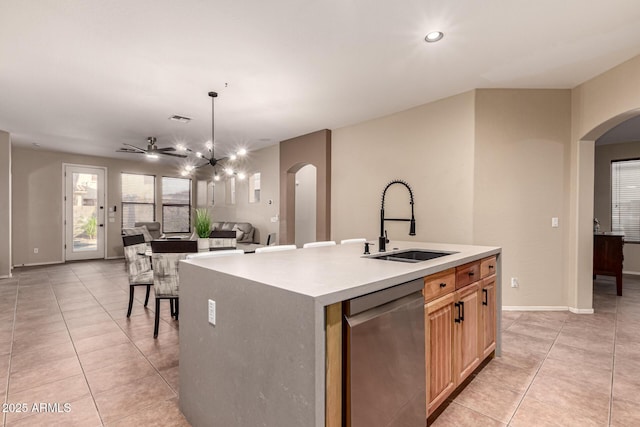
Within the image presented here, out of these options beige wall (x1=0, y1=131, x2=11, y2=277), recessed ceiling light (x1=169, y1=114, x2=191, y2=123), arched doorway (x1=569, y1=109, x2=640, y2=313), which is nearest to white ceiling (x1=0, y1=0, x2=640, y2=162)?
recessed ceiling light (x1=169, y1=114, x2=191, y2=123)

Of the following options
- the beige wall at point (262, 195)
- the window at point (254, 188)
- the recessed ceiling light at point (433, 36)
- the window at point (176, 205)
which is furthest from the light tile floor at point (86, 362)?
the window at point (176, 205)

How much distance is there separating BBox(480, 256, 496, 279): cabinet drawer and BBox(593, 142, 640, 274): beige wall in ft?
16.9

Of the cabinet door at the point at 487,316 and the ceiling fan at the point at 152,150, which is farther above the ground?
the ceiling fan at the point at 152,150

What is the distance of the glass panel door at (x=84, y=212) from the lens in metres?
7.90

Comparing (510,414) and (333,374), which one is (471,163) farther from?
(333,374)

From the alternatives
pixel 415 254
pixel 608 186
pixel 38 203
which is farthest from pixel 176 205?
pixel 608 186

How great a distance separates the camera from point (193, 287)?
1.81 metres

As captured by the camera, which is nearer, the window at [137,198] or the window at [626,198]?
the window at [626,198]

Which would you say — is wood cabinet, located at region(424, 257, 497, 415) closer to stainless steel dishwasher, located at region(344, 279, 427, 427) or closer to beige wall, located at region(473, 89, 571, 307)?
stainless steel dishwasher, located at region(344, 279, 427, 427)

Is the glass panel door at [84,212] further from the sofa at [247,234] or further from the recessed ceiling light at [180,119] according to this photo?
the recessed ceiling light at [180,119]

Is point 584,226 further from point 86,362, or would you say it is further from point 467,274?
point 86,362

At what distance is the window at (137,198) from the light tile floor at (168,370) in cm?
485

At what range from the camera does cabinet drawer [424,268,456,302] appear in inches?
70.2

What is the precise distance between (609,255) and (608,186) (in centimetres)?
236
